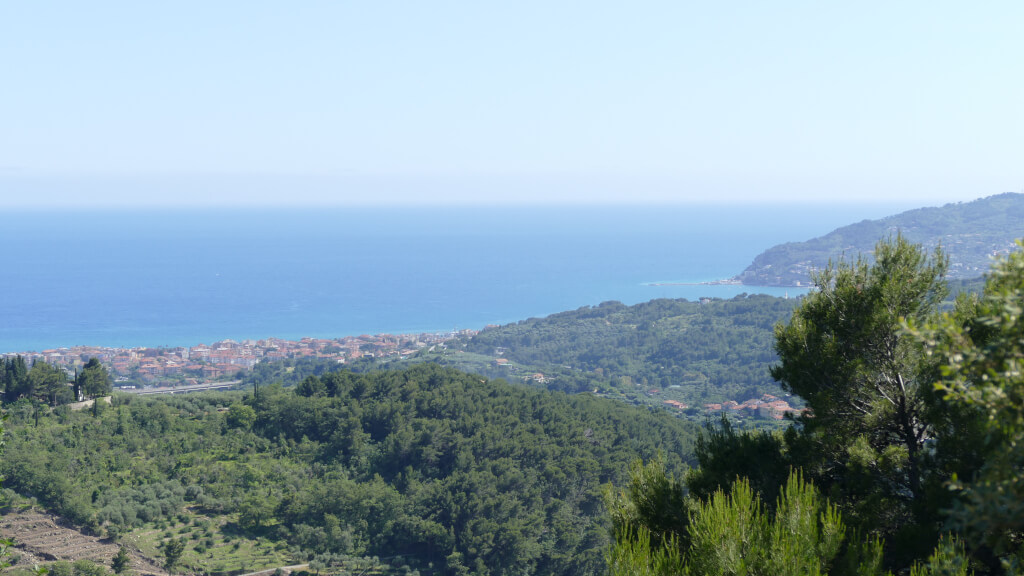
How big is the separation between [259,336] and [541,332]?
87.9 feet

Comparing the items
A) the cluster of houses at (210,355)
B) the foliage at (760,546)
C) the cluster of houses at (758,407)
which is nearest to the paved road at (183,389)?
the cluster of houses at (210,355)

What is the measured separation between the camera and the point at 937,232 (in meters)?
90.6

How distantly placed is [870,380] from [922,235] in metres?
98.0

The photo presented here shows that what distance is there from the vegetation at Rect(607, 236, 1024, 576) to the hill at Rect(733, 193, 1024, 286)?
84697 millimetres

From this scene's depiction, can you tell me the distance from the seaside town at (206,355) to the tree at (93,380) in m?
21.9

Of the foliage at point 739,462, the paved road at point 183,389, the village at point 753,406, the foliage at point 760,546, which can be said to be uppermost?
the foliage at point 760,546

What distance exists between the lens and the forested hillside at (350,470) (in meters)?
18.0

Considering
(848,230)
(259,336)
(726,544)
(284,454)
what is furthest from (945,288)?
(848,230)

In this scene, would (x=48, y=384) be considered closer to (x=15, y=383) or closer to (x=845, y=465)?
(x=15, y=383)

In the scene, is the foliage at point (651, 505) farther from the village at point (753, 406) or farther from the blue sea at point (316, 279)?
the blue sea at point (316, 279)

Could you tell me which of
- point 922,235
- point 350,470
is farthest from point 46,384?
point 922,235

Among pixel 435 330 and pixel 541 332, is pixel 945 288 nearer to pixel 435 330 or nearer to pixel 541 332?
pixel 541 332

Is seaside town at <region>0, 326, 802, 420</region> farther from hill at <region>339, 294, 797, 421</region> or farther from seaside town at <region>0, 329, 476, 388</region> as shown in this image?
hill at <region>339, 294, 797, 421</region>

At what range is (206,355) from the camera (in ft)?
175
